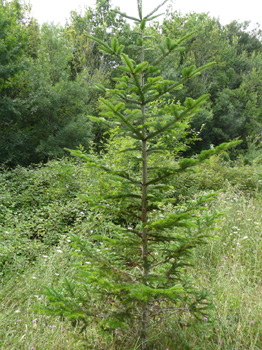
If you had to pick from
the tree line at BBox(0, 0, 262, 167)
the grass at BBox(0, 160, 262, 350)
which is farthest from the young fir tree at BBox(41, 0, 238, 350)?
the tree line at BBox(0, 0, 262, 167)

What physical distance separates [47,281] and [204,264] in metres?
1.83

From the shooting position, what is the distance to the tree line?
12289 mm

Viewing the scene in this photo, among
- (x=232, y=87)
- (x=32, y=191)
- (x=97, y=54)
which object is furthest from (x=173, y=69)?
(x=32, y=191)

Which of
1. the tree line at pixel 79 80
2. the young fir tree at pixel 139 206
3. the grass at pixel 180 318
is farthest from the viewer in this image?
the tree line at pixel 79 80

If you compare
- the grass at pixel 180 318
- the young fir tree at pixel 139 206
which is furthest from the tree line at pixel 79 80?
the young fir tree at pixel 139 206

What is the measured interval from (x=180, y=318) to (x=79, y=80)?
15.1 metres

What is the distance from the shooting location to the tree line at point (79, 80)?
40.3 ft

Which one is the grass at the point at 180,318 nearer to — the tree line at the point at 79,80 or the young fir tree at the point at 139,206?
the young fir tree at the point at 139,206

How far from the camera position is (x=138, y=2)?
6.14ft

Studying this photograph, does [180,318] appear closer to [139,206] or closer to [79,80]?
[139,206]

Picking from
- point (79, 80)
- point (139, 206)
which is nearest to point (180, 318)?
point (139, 206)

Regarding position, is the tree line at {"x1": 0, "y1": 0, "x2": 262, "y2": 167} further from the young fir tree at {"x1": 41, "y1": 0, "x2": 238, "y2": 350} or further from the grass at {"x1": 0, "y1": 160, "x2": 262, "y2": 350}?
the young fir tree at {"x1": 41, "y1": 0, "x2": 238, "y2": 350}

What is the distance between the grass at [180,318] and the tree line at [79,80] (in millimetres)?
3797

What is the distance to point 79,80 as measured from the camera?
15.4 meters
